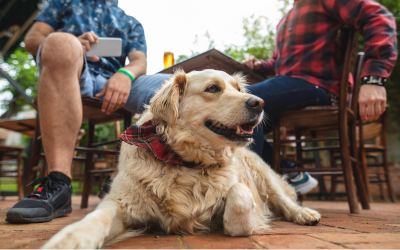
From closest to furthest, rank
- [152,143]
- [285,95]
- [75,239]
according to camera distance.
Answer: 1. [75,239]
2. [152,143]
3. [285,95]

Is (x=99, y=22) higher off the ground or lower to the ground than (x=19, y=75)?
lower

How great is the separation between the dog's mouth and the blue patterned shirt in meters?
1.44

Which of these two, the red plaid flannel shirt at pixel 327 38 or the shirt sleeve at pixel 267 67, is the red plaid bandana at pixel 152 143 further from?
the shirt sleeve at pixel 267 67

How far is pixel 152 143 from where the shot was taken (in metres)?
1.37

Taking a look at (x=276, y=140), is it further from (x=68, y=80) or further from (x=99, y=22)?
(x=99, y=22)

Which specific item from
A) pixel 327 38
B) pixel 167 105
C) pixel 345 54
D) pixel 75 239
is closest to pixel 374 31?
pixel 345 54

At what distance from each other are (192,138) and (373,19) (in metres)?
1.97

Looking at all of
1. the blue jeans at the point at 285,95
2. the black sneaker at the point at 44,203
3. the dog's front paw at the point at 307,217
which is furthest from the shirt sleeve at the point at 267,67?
the black sneaker at the point at 44,203

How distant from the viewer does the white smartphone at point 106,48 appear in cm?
211

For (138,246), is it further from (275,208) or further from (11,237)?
(275,208)

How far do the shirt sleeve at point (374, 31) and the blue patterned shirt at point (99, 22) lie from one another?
6.49 ft

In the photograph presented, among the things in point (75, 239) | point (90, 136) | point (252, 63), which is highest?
point (252, 63)

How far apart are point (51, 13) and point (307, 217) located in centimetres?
271

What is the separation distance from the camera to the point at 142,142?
1381 millimetres
